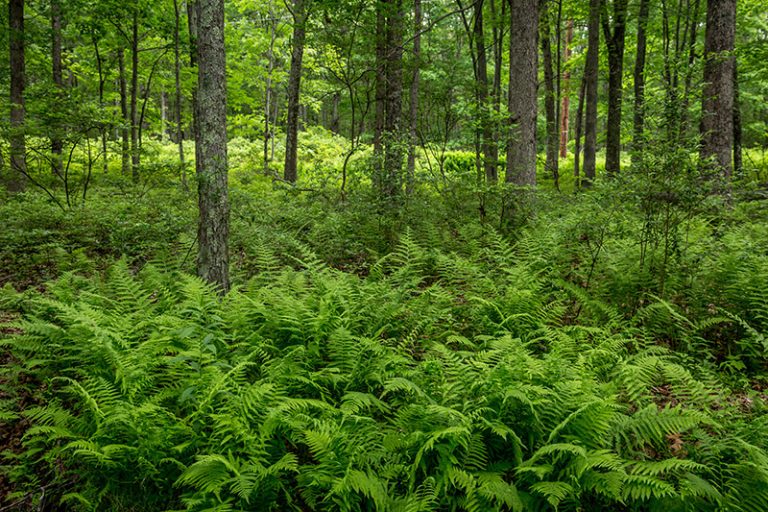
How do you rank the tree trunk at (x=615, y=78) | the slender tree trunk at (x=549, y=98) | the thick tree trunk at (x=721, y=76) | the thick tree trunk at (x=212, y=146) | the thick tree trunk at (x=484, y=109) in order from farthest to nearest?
the slender tree trunk at (x=549, y=98), the tree trunk at (x=615, y=78), the thick tree trunk at (x=721, y=76), the thick tree trunk at (x=484, y=109), the thick tree trunk at (x=212, y=146)

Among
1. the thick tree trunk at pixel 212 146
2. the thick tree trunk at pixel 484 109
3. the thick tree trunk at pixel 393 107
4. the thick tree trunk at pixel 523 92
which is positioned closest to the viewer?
the thick tree trunk at pixel 212 146

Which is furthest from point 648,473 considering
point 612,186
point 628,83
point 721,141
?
point 628,83


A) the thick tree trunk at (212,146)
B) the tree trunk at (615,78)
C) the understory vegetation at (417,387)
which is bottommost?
the understory vegetation at (417,387)

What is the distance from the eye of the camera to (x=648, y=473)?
287cm

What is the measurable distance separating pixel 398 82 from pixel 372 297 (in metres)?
6.82

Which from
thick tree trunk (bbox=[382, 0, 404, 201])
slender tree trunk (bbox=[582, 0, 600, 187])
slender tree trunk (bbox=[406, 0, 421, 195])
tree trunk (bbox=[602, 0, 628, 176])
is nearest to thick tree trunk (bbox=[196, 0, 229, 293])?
thick tree trunk (bbox=[382, 0, 404, 201])

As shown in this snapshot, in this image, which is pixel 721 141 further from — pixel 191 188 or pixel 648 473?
pixel 191 188

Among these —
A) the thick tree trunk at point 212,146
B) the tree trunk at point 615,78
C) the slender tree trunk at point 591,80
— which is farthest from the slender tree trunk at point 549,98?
the thick tree trunk at point 212,146

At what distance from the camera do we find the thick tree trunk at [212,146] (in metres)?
5.27

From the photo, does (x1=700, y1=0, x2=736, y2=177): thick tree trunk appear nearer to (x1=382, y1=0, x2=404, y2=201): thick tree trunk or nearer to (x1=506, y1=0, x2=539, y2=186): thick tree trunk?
(x1=506, y1=0, x2=539, y2=186): thick tree trunk

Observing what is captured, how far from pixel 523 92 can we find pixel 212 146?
18.0ft

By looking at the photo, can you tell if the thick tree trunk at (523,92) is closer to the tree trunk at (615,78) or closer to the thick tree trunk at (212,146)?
the thick tree trunk at (212,146)

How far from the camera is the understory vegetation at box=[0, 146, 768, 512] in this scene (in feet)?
Answer: 9.23

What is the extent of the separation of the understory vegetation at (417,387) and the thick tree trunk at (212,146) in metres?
0.57
